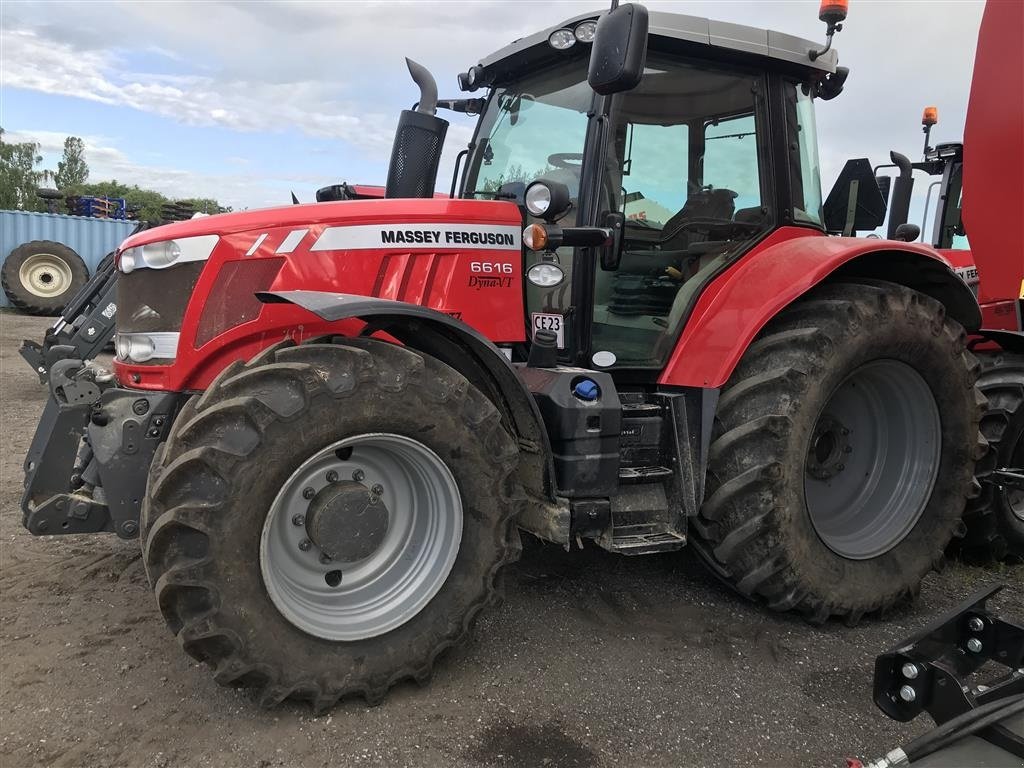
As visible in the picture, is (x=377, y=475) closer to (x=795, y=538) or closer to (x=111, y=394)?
(x=111, y=394)

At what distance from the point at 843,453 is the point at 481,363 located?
189 cm

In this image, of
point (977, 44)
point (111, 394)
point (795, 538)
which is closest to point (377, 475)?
point (111, 394)

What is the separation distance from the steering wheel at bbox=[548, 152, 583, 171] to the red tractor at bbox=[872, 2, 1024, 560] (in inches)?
70.8

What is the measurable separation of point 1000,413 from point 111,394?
165 inches

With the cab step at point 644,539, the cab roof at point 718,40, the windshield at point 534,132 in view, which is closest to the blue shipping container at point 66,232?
the windshield at point 534,132

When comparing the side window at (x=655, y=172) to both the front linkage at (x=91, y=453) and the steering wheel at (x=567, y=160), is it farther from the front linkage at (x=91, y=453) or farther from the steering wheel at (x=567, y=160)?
the front linkage at (x=91, y=453)

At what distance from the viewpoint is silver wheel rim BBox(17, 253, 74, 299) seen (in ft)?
45.3

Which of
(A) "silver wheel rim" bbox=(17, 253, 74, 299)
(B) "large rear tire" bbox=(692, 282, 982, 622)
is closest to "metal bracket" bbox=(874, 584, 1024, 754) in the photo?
(B) "large rear tire" bbox=(692, 282, 982, 622)

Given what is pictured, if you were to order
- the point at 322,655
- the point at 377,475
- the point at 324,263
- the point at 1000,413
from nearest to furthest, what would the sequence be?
the point at 322,655 → the point at 377,475 → the point at 324,263 → the point at 1000,413

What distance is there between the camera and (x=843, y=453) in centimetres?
372

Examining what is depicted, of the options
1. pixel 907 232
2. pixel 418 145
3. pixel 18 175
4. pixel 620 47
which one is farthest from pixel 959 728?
pixel 18 175

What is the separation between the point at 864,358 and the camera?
3316 mm

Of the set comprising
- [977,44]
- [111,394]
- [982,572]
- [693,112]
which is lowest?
[982,572]

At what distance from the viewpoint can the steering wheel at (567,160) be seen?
10.6 ft
